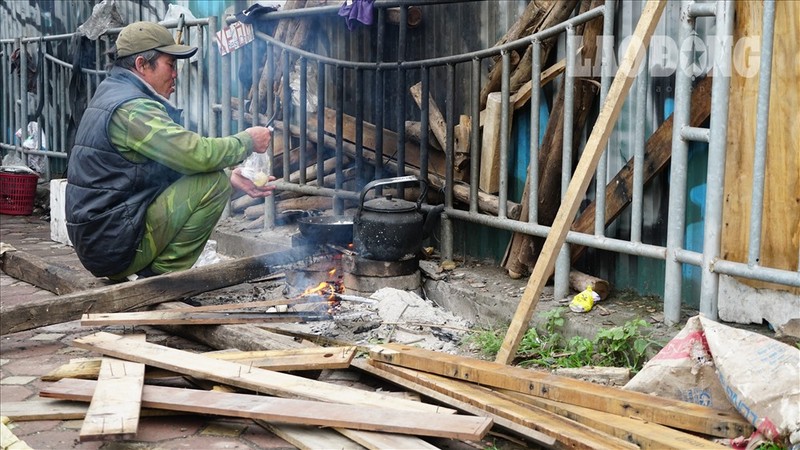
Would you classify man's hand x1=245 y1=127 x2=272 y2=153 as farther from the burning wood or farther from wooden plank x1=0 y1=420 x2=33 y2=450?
wooden plank x1=0 y1=420 x2=33 y2=450

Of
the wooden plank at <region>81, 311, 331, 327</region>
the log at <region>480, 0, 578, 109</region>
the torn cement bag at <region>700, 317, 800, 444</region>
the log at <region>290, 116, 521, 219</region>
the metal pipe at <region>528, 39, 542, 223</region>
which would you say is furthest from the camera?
the log at <region>290, 116, 521, 219</region>

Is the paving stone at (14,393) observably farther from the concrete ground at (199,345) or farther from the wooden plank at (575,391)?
the wooden plank at (575,391)

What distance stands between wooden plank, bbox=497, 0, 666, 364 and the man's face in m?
3.21

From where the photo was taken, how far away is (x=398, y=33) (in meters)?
7.11

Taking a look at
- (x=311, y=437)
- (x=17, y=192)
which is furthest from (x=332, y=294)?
(x=17, y=192)

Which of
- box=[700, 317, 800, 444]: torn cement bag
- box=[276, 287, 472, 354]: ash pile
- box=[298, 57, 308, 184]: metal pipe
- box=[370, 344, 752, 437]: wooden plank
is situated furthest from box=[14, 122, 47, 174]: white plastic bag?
box=[700, 317, 800, 444]: torn cement bag

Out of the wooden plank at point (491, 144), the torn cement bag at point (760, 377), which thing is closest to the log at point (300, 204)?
the wooden plank at point (491, 144)

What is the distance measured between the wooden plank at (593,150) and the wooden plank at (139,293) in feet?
8.14

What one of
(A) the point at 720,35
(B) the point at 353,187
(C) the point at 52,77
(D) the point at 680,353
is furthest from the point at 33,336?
(C) the point at 52,77

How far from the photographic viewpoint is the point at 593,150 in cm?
420

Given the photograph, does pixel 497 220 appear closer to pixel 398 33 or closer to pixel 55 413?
pixel 398 33

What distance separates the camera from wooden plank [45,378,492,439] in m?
3.50

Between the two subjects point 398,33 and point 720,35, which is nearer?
point 720,35

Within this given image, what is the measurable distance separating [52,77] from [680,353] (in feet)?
34.3
